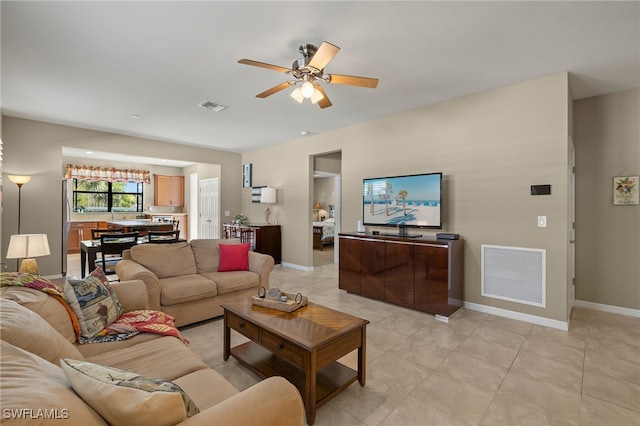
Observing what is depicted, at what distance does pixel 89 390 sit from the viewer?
872 mm

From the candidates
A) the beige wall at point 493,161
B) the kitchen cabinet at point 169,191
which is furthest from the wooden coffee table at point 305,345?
the kitchen cabinet at point 169,191

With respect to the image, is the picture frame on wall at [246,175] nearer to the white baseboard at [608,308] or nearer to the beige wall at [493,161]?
the beige wall at [493,161]

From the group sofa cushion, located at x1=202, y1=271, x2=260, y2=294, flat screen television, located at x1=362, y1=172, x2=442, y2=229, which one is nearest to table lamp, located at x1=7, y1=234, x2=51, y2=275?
sofa cushion, located at x1=202, y1=271, x2=260, y2=294

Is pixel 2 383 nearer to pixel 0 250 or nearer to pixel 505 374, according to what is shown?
pixel 505 374

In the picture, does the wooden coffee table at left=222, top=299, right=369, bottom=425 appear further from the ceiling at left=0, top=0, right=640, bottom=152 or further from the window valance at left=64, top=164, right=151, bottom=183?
the window valance at left=64, top=164, right=151, bottom=183

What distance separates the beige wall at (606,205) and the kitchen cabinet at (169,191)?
10.1m

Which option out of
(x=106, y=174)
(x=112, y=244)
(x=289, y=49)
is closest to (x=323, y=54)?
(x=289, y=49)

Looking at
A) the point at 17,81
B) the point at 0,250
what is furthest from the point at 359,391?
the point at 0,250

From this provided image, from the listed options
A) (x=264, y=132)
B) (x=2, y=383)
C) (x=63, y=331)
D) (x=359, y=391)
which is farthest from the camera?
(x=264, y=132)

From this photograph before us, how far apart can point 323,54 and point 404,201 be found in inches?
98.2

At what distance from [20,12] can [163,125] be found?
3004mm

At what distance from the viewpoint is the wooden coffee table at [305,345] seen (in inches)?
70.6

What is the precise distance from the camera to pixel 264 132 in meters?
5.59

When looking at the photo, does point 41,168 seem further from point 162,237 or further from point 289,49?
point 289,49
